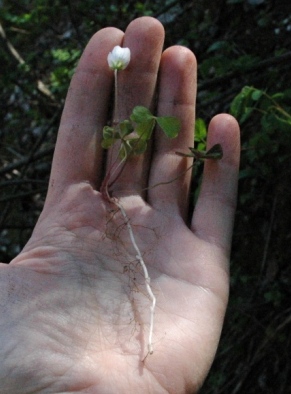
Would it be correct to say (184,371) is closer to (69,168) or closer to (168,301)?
(168,301)

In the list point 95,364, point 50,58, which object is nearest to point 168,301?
point 95,364

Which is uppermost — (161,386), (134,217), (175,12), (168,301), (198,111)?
(175,12)

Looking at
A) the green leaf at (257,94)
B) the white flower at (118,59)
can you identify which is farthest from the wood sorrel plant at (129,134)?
the green leaf at (257,94)

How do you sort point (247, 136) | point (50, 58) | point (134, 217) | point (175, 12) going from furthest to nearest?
point (50, 58), point (175, 12), point (247, 136), point (134, 217)

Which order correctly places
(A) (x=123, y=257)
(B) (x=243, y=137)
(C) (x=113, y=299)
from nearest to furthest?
(C) (x=113, y=299) → (A) (x=123, y=257) → (B) (x=243, y=137)

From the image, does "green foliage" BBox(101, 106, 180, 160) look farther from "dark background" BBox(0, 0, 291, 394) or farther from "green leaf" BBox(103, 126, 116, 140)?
"dark background" BBox(0, 0, 291, 394)

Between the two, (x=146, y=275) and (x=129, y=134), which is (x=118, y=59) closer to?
(x=129, y=134)

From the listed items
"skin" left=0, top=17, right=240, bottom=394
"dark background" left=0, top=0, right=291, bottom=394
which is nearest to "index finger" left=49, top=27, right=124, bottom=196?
"skin" left=0, top=17, right=240, bottom=394

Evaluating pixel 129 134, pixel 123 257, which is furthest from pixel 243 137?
pixel 123 257
